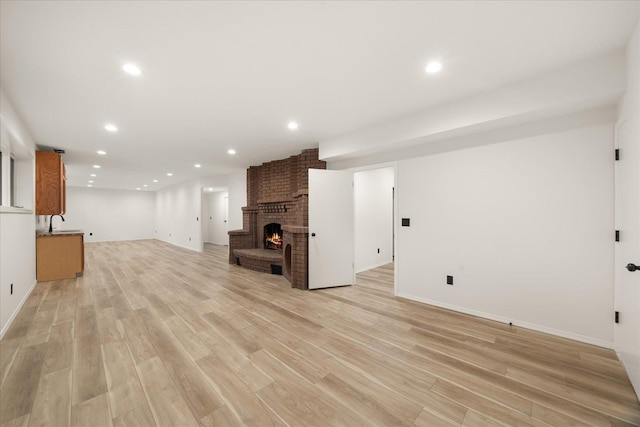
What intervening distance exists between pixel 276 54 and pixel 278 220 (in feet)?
13.6

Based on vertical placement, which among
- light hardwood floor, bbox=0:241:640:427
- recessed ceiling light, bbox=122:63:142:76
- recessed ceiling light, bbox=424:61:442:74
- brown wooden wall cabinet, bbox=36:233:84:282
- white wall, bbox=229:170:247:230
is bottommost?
light hardwood floor, bbox=0:241:640:427

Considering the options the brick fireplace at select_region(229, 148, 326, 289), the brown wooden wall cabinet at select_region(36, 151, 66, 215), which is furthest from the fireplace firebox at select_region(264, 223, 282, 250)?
the brown wooden wall cabinet at select_region(36, 151, 66, 215)

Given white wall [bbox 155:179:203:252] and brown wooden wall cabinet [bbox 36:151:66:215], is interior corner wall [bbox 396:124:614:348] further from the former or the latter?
white wall [bbox 155:179:203:252]

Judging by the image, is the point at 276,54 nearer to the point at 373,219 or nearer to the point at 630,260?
the point at 630,260

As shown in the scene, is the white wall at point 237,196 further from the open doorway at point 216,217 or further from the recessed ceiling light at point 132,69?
the recessed ceiling light at point 132,69

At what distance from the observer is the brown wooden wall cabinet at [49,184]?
429 centimetres

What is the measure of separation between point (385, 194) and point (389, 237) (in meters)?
1.11

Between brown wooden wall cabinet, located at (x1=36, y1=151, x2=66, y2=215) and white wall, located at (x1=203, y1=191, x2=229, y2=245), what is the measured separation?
5.42 m

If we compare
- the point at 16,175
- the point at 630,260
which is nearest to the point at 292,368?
the point at 630,260

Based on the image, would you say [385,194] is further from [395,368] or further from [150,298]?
[150,298]

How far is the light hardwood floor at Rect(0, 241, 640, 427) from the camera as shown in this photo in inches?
60.1

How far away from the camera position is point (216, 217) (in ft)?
33.4

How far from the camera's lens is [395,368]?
199 cm

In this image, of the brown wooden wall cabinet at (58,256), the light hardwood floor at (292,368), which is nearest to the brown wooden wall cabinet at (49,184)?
the brown wooden wall cabinet at (58,256)
